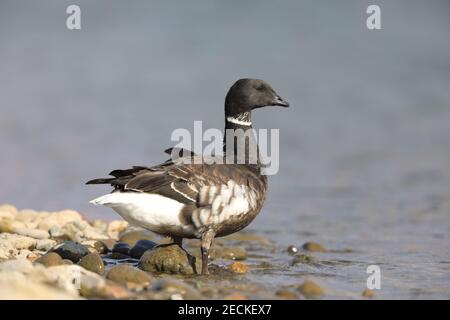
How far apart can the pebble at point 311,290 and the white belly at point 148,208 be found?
1459 millimetres

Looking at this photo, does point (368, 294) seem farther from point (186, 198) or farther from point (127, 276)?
point (127, 276)

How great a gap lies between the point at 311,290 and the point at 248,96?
2784 mm

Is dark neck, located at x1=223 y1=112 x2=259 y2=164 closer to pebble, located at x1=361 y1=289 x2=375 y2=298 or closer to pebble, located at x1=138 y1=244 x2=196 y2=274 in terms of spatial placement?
pebble, located at x1=138 y1=244 x2=196 y2=274

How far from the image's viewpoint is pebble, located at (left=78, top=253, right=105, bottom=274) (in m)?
7.30

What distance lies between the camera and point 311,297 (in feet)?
21.8

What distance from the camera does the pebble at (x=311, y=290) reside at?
22.0 ft

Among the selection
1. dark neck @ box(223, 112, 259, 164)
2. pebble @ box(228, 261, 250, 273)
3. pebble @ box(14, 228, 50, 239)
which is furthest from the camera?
pebble @ box(14, 228, 50, 239)

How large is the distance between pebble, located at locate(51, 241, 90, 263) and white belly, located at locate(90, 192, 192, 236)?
2.29 ft

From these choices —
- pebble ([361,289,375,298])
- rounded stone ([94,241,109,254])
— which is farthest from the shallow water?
rounded stone ([94,241,109,254])

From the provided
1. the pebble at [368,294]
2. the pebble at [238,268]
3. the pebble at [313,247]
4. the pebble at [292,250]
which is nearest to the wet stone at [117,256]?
the pebble at [238,268]

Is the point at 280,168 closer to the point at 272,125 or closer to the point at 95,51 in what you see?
the point at 272,125

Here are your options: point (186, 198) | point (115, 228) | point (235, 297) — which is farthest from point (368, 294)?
point (115, 228)

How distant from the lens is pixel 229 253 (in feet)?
29.9
